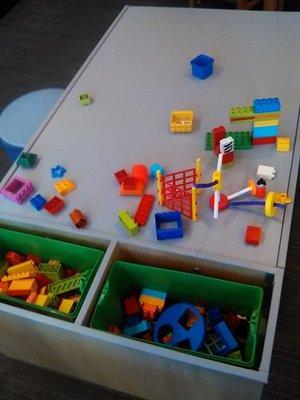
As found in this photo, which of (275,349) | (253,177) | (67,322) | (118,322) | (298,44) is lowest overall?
(275,349)

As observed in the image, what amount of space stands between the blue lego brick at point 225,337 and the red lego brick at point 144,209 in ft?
1.03

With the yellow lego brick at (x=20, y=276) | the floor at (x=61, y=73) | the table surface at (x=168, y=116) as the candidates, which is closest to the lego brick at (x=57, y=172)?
the table surface at (x=168, y=116)

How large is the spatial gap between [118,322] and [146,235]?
0.25 meters

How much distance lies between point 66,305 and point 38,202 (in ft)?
0.93

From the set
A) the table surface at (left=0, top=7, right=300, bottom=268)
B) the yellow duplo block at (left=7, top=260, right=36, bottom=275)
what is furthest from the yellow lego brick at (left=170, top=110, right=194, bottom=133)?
the yellow duplo block at (left=7, top=260, right=36, bottom=275)

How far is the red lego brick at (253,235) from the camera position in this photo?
3.00ft

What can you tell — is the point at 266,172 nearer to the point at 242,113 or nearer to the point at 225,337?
the point at 242,113

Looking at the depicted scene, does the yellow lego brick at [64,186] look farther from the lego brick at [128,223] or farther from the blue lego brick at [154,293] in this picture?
the blue lego brick at [154,293]

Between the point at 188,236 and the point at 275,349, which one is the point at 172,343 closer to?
the point at 188,236

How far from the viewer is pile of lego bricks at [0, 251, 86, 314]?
0.97 meters

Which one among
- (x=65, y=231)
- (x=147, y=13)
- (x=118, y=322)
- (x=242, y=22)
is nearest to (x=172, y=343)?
(x=118, y=322)

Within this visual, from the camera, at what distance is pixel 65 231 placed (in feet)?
3.32

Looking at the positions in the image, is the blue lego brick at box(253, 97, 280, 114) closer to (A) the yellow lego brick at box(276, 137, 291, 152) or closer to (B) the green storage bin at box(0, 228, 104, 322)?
(A) the yellow lego brick at box(276, 137, 291, 152)

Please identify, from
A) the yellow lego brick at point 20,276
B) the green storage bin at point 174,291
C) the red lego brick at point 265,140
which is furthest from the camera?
Result: the red lego brick at point 265,140
